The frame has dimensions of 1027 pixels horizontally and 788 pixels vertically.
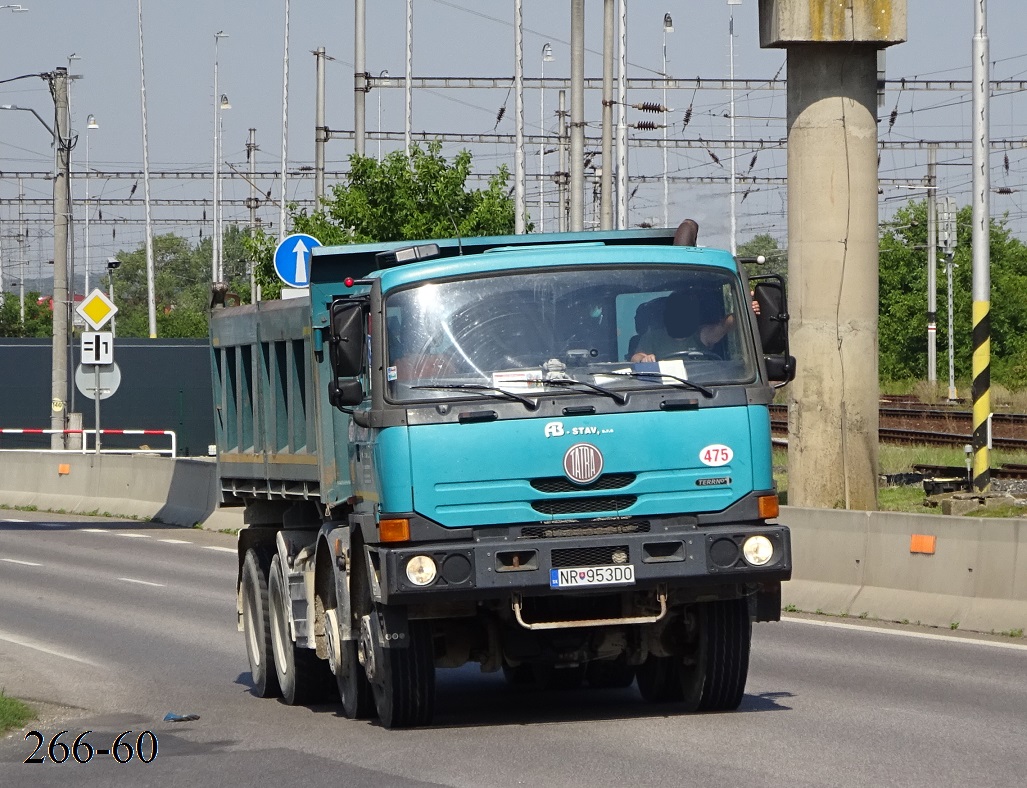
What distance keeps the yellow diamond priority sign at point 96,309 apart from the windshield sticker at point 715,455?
22.0 metres

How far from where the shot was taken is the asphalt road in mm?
8078

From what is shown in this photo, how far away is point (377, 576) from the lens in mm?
9055

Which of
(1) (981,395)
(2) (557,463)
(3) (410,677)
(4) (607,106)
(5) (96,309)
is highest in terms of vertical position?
(4) (607,106)

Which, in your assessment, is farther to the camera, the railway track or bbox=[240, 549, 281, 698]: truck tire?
the railway track

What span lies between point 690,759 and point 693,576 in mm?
1000

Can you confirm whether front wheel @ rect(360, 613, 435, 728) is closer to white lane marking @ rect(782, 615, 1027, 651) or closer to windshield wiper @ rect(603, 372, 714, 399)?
windshield wiper @ rect(603, 372, 714, 399)

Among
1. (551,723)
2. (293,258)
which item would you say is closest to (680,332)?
(551,723)

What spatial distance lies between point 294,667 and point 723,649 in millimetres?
2921

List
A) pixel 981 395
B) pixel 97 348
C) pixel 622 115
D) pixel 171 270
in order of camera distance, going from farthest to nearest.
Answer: pixel 171 270 → pixel 622 115 → pixel 97 348 → pixel 981 395

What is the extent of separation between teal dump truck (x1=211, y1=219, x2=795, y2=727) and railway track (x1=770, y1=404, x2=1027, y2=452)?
2135 cm

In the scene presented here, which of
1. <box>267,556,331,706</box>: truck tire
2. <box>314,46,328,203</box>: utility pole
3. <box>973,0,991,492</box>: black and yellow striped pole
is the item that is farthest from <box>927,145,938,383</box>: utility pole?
<box>267,556,331,706</box>: truck tire

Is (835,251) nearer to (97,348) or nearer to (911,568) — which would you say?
(911,568)

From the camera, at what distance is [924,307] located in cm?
6781

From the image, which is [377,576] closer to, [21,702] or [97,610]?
[21,702]
